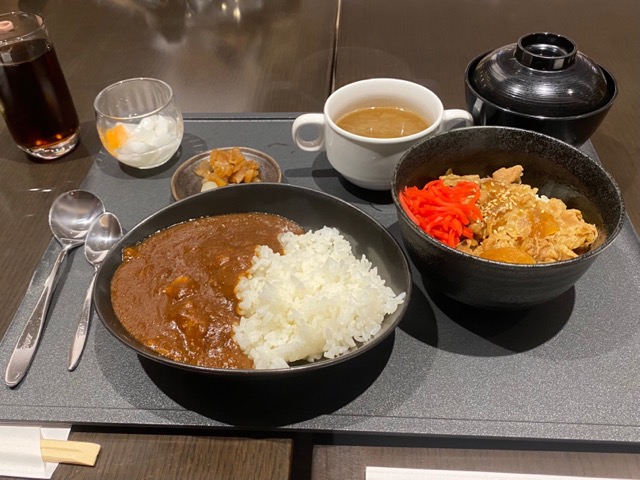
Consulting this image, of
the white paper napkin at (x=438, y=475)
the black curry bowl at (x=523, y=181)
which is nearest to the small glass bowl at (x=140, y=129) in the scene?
the black curry bowl at (x=523, y=181)

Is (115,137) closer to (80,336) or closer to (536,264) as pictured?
(80,336)

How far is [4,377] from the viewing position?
138cm

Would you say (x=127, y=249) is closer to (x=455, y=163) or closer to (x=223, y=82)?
(x=455, y=163)

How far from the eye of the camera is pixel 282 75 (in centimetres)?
269

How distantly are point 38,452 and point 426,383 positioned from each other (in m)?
0.99

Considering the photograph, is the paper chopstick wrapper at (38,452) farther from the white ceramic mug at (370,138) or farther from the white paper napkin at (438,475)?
the white ceramic mug at (370,138)

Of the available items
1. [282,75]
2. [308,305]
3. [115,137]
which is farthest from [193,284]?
[282,75]

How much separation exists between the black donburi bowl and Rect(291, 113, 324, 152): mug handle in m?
0.32

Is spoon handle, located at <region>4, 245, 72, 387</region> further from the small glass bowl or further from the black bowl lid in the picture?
the black bowl lid

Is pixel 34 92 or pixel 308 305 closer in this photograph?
pixel 308 305

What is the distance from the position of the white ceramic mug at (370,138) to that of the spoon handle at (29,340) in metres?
0.99

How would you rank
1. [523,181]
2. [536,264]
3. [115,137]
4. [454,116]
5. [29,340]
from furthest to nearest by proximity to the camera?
[115,137], [454,116], [523,181], [29,340], [536,264]

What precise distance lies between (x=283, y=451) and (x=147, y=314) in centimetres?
51

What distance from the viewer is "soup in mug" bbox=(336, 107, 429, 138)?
1.86 meters
